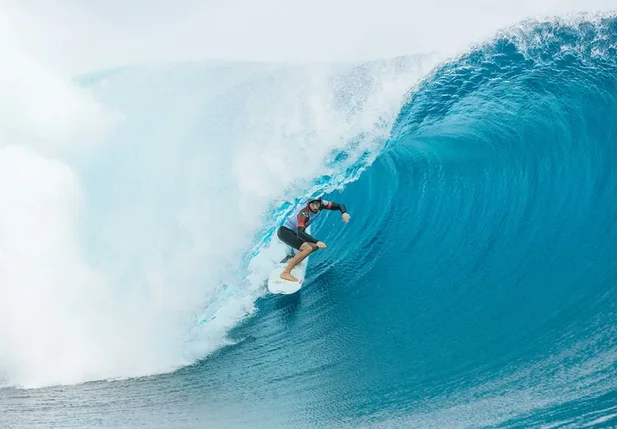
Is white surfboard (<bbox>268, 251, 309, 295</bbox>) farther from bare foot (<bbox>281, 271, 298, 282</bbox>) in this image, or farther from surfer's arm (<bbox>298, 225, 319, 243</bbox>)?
surfer's arm (<bbox>298, 225, 319, 243</bbox>)

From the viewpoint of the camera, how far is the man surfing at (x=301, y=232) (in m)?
7.49

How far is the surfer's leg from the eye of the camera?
24.5 feet

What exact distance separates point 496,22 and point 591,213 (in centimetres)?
485

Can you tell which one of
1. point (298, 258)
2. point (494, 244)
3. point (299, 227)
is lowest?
point (494, 244)

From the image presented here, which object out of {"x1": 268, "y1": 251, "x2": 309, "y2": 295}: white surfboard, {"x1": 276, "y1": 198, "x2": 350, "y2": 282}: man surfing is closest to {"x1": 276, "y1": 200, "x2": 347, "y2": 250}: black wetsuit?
{"x1": 276, "y1": 198, "x2": 350, "y2": 282}: man surfing

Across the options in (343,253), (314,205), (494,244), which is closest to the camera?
(494,244)

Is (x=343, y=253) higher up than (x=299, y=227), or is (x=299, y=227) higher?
(x=299, y=227)

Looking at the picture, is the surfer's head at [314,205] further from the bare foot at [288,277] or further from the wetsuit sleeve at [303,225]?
the bare foot at [288,277]

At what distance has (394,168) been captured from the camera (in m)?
9.12

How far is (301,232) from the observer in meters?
7.51

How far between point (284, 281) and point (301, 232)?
25.5 inches

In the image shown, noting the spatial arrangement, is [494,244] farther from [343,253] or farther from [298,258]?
[298,258]

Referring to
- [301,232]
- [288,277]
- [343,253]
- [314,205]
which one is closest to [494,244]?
[343,253]

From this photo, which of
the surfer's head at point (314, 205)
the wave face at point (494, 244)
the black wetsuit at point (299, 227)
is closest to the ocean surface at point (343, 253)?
the wave face at point (494, 244)
